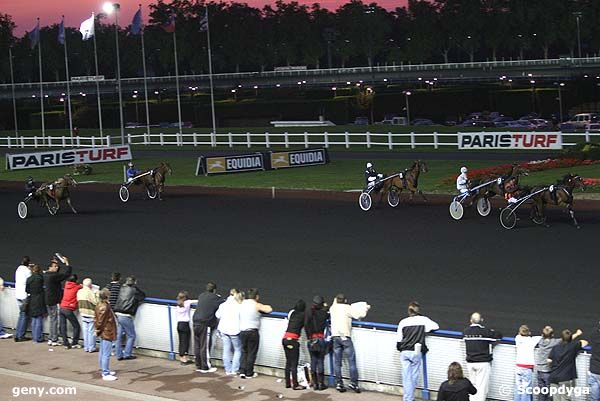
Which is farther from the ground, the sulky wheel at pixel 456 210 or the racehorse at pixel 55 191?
the racehorse at pixel 55 191

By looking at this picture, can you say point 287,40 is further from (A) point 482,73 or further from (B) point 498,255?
(B) point 498,255

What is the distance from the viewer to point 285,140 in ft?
200

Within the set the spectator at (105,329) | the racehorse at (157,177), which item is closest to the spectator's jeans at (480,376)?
the spectator at (105,329)

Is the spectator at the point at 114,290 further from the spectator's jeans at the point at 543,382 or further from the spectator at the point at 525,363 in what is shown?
the spectator's jeans at the point at 543,382

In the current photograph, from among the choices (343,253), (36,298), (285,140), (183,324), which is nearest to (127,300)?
(183,324)

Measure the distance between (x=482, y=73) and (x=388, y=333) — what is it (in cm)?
12632

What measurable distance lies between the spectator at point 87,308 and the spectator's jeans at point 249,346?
3187mm

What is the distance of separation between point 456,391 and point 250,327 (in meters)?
4.91

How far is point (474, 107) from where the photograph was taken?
127m

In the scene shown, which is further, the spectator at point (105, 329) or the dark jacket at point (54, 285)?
the dark jacket at point (54, 285)

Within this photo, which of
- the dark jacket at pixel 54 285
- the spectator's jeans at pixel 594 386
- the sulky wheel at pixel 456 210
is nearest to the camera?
the spectator's jeans at pixel 594 386

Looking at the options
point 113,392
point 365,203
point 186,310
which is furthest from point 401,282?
point 365,203

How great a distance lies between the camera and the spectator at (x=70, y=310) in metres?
18.9

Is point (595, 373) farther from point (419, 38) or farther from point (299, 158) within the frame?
point (419, 38)
